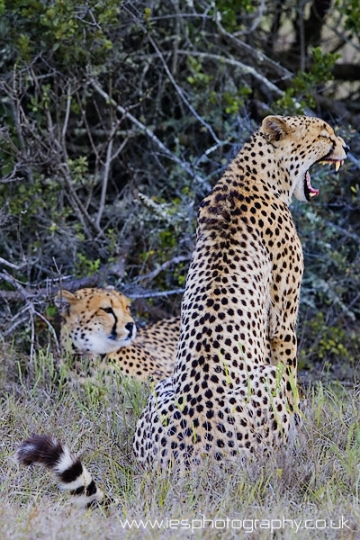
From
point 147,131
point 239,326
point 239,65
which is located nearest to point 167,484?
point 239,326

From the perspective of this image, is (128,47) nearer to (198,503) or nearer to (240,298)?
(240,298)

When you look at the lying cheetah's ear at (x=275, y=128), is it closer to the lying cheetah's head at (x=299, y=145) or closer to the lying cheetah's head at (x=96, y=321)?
the lying cheetah's head at (x=299, y=145)

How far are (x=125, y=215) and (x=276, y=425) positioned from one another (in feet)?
7.88

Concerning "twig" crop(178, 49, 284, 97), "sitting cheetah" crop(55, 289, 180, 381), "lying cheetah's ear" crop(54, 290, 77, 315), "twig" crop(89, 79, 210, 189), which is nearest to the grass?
"sitting cheetah" crop(55, 289, 180, 381)

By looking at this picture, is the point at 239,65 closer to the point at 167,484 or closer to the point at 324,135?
the point at 324,135

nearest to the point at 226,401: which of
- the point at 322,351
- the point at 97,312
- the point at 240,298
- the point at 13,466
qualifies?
the point at 240,298

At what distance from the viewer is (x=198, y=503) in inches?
122

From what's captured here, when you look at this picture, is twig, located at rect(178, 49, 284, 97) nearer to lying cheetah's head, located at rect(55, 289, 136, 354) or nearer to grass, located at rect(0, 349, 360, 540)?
lying cheetah's head, located at rect(55, 289, 136, 354)

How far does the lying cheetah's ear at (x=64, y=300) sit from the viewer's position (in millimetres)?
4809

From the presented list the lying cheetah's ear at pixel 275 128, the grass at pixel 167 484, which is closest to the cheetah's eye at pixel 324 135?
the lying cheetah's ear at pixel 275 128

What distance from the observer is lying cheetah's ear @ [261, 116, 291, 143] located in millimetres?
4098

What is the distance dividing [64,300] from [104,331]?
247mm

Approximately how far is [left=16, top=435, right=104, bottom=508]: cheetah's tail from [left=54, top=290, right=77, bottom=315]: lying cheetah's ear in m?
1.71

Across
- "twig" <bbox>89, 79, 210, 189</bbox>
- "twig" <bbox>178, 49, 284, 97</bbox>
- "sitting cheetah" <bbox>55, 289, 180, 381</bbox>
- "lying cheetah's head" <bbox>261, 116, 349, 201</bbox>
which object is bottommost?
"sitting cheetah" <bbox>55, 289, 180, 381</bbox>
